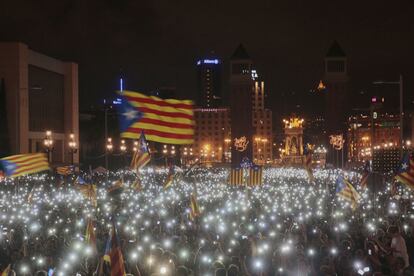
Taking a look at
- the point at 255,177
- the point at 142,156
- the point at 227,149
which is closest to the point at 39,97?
the point at 255,177

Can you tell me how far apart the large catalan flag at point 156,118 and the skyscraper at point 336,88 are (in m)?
99.7

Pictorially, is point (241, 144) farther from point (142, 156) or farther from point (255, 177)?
point (142, 156)

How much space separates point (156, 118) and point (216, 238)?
579cm

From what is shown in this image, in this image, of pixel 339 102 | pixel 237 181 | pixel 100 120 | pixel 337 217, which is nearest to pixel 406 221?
pixel 337 217

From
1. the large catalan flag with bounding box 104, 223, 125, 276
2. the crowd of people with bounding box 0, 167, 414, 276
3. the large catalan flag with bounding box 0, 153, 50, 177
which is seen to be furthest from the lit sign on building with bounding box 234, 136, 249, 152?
the large catalan flag with bounding box 104, 223, 125, 276

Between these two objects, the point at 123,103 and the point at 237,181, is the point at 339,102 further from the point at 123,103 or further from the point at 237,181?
the point at 123,103

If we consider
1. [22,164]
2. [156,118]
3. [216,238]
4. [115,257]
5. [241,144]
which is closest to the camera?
[115,257]

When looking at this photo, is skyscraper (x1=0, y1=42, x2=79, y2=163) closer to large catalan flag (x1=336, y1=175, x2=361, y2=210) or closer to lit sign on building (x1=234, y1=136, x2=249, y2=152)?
lit sign on building (x1=234, y1=136, x2=249, y2=152)

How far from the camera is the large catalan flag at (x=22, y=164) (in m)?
20.7

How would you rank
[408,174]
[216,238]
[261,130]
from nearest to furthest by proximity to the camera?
[216,238], [408,174], [261,130]

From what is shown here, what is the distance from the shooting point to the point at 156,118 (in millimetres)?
11891

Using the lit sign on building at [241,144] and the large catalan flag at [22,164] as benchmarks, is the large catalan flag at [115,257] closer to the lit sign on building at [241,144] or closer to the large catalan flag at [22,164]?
the large catalan flag at [22,164]

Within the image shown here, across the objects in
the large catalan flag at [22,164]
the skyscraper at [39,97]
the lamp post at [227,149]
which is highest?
the skyscraper at [39,97]

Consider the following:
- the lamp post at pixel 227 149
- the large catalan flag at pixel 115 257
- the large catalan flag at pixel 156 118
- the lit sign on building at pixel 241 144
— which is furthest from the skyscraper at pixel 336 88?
the large catalan flag at pixel 115 257
